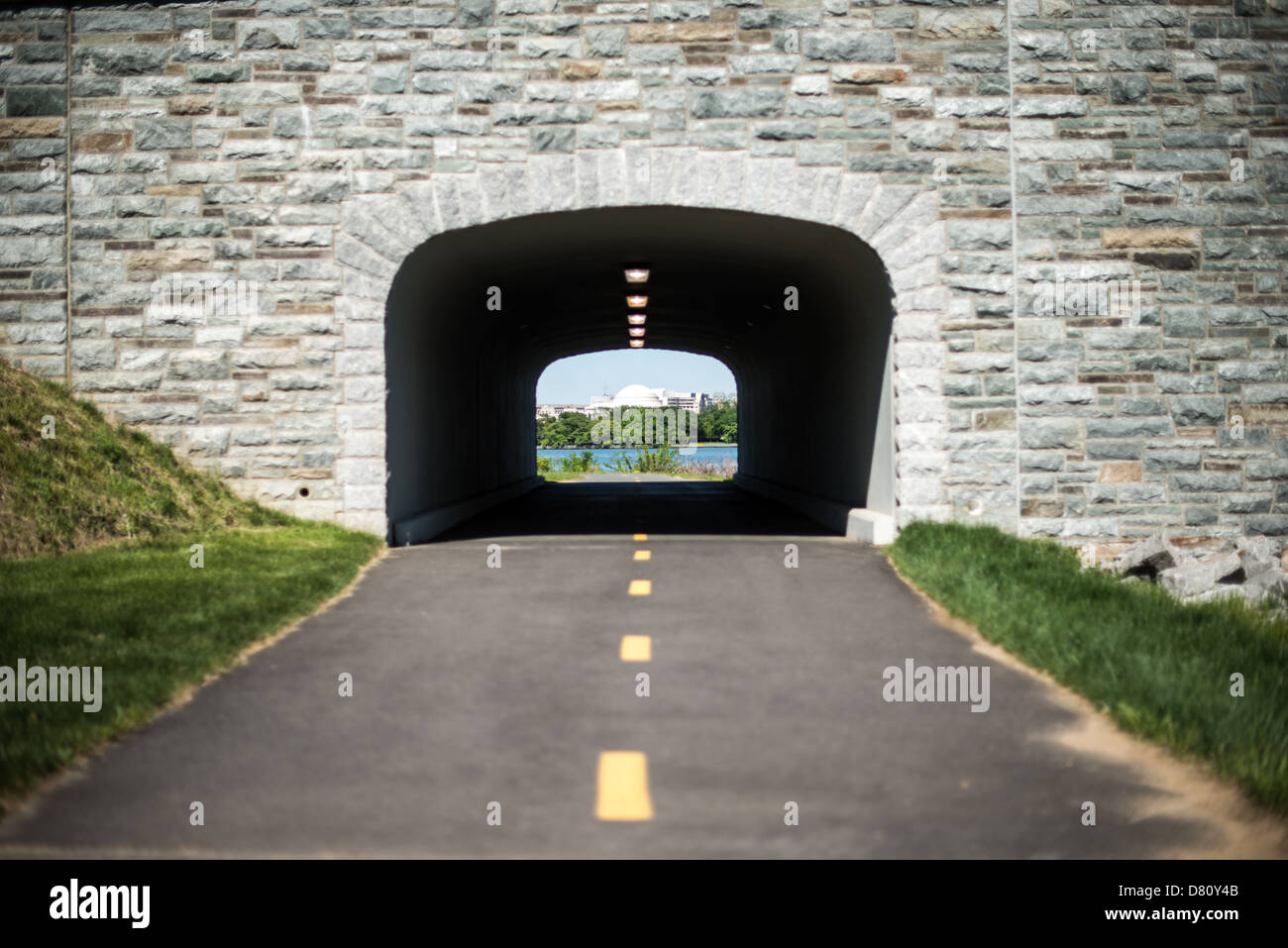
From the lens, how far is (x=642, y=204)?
11.6 metres

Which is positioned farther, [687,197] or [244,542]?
[687,197]

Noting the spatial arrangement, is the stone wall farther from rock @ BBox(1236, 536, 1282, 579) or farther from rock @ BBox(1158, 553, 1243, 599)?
rock @ BBox(1158, 553, 1243, 599)

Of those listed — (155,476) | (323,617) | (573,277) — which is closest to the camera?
(323,617)

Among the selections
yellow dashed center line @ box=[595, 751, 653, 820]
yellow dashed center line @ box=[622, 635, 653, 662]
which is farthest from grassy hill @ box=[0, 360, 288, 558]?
yellow dashed center line @ box=[595, 751, 653, 820]

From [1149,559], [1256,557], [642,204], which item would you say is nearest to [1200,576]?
[1149,559]

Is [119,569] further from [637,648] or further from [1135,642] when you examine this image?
[1135,642]

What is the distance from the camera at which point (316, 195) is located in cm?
1156

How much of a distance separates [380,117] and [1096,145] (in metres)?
7.27

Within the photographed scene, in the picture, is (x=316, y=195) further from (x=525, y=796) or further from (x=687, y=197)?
(x=525, y=796)

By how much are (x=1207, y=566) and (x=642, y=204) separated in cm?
627

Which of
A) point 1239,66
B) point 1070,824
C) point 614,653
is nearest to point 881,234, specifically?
point 1239,66

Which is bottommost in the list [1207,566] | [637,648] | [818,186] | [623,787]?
[623,787]

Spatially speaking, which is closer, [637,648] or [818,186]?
[637,648]

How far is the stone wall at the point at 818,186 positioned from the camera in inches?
452
